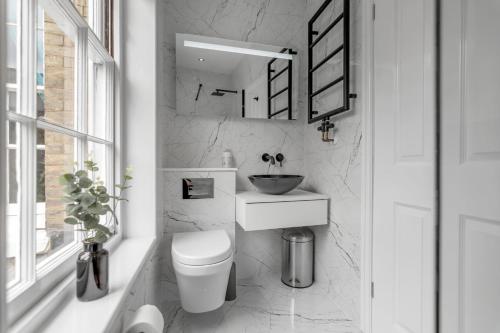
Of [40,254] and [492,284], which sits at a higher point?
Result: [40,254]

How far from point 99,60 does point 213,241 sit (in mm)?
1230

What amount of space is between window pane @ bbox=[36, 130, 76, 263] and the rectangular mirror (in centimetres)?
115

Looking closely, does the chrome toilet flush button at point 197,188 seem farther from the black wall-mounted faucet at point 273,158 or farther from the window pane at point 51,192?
the window pane at point 51,192

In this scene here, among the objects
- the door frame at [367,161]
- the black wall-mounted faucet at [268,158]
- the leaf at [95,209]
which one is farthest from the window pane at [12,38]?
the black wall-mounted faucet at [268,158]

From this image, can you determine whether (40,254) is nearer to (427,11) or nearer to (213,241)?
(213,241)

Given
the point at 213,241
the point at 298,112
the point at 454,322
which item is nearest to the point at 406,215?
the point at 454,322

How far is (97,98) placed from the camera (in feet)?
4.03

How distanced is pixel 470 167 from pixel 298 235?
1289 millimetres

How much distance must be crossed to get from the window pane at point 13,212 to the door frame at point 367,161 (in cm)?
154

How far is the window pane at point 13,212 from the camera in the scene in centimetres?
61

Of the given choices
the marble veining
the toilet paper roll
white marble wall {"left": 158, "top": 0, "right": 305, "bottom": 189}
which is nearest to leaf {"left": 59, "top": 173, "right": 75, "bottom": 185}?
the toilet paper roll

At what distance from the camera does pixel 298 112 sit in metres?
2.18

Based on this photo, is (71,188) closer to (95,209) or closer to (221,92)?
(95,209)

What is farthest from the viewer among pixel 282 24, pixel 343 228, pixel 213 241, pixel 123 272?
pixel 282 24
